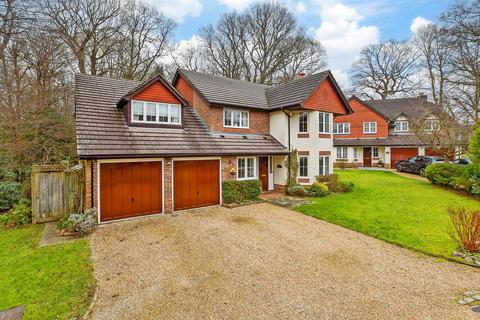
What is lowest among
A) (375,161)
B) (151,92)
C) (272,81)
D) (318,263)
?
(318,263)

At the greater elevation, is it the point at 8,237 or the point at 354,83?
the point at 354,83

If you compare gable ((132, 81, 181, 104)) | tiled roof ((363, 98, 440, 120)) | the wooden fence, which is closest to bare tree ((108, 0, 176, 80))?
gable ((132, 81, 181, 104))

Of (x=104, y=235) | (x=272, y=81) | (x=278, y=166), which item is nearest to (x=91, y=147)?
(x=104, y=235)

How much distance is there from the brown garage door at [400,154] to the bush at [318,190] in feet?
65.2

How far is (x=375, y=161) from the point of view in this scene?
103 feet

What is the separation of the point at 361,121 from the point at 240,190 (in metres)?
25.2

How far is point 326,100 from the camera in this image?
1692 cm

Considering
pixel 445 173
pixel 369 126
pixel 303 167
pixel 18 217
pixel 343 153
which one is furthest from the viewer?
pixel 343 153

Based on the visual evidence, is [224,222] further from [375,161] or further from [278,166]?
[375,161]

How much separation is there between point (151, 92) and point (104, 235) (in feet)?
22.9

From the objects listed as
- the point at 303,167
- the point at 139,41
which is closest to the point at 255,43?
the point at 139,41

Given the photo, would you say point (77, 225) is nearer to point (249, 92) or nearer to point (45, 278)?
point (45, 278)

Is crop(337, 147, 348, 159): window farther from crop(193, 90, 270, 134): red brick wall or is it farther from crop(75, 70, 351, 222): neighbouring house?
crop(193, 90, 270, 134): red brick wall

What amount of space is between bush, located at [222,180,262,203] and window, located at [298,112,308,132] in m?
5.08
